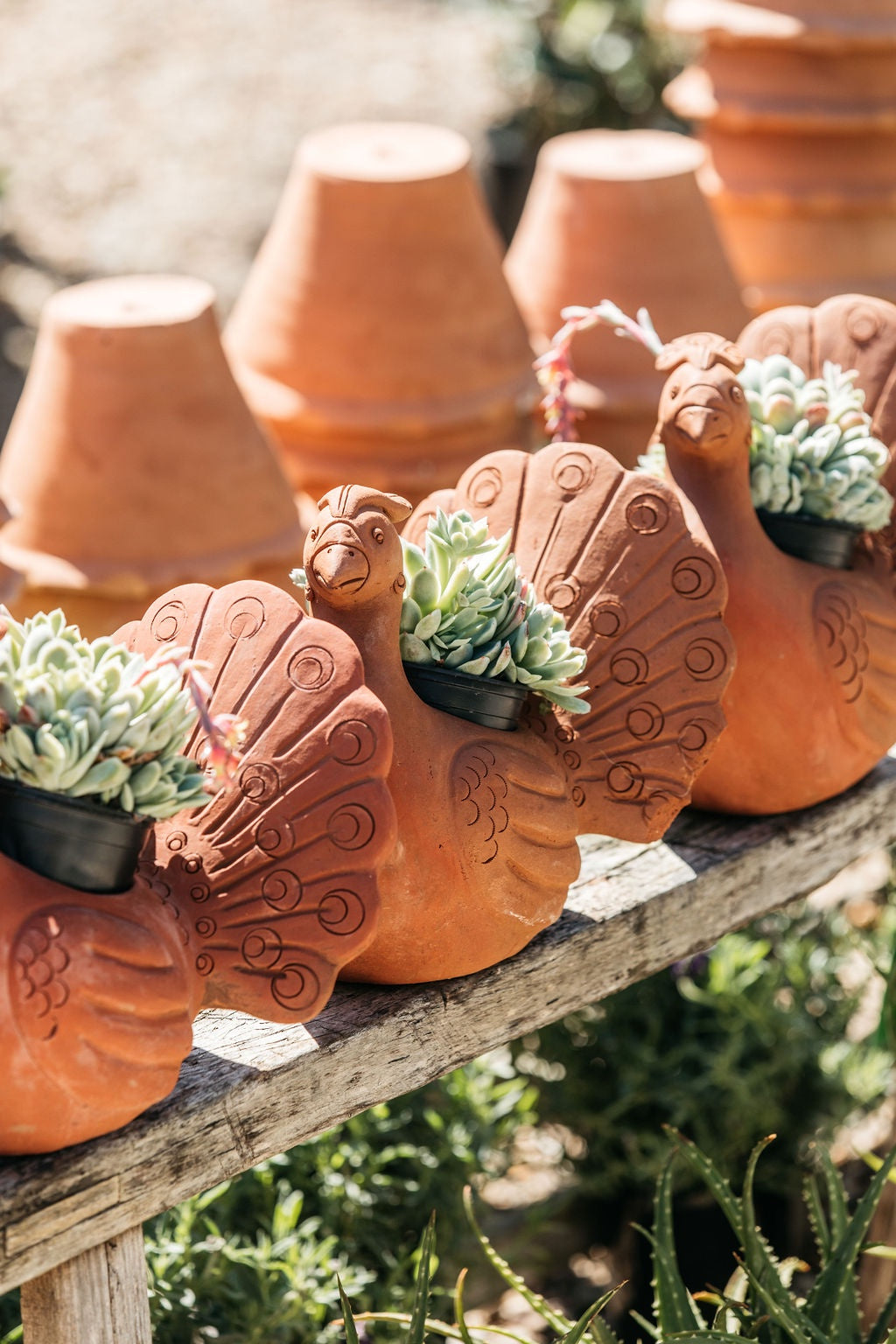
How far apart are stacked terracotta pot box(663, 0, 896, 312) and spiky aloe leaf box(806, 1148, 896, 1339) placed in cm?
154

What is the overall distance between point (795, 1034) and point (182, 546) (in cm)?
97

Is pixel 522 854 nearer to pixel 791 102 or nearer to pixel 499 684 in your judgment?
pixel 499 684

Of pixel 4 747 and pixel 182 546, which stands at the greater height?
pixel 4 747

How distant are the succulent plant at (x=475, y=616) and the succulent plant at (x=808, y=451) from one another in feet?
1.01

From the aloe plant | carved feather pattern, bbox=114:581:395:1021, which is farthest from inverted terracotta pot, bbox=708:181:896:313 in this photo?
carved feather pattern, bbox=114:581:395:1021

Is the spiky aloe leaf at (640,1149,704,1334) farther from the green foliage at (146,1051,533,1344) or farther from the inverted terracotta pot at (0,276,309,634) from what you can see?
the inverted terracotta pot at (0,276,309,634)

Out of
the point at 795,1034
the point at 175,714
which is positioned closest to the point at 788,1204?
the point at 795,1034

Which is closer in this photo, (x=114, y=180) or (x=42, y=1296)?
(x=42, y=1296)

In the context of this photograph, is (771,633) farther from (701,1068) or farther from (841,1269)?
(701,1068)

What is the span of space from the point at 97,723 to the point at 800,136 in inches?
76.1

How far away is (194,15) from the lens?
5.12m

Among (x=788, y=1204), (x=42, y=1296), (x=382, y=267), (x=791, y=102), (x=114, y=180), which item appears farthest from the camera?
(x=114, y=180)

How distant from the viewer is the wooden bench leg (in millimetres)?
945

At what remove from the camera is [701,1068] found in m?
1.91
